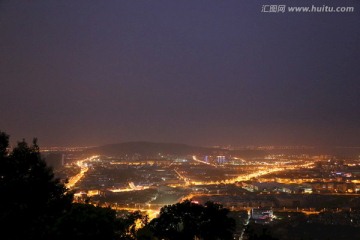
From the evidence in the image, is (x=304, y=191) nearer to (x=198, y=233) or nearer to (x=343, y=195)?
(x=343, y=195)

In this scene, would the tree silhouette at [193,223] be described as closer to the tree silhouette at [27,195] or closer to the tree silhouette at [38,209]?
the tree silhouette at [38,209]

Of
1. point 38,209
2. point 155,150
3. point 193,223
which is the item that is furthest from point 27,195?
point 155,150

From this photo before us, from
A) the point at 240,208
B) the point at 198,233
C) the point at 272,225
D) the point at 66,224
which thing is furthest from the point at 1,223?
the point at 240,208

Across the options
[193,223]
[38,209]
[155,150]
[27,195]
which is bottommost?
[155,150]

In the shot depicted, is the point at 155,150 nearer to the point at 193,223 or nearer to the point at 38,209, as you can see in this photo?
the point at 193,223

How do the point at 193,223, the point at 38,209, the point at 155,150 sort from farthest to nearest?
the point at 155,150 → the point at 193,223 → the point at 38,209
